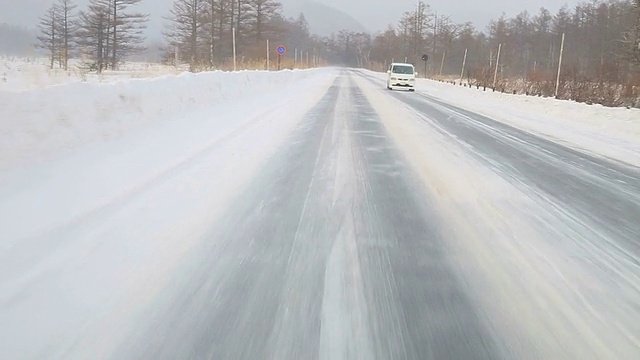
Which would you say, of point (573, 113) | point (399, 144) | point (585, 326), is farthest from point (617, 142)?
point (585, 326)

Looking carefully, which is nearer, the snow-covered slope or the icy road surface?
the icy road surface

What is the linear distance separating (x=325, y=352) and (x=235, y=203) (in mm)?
2636

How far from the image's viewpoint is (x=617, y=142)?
385 inches

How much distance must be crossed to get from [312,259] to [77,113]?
438cm

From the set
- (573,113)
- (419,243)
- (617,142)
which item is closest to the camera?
(419,243)

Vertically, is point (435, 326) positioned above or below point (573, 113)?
below

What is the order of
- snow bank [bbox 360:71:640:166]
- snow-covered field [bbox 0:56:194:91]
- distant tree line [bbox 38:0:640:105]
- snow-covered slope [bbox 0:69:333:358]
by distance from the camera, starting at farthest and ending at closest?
distant tree line [bbox 38:0:640:105], snow bank [bbox 360:71:640:166], snow-covered field [bbox 0:56:194:91], snow-covered slope [bbox 0:69:333:358]

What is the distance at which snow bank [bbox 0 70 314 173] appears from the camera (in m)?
4.95

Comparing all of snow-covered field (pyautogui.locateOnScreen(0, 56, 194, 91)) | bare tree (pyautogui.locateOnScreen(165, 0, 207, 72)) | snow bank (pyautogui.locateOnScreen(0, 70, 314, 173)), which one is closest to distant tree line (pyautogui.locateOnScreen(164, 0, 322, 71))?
bare tree (pyautogui.locateOnScreen(165, 0, 207, 72))

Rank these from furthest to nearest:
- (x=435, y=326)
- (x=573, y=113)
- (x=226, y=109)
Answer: (x=573, y=113), (x=226, y=109), (x=435, y=326)

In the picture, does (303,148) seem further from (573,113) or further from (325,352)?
(573,113)

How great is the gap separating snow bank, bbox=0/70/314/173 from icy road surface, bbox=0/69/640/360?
8.7 inches

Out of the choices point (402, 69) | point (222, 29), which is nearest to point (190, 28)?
point (222, 29)

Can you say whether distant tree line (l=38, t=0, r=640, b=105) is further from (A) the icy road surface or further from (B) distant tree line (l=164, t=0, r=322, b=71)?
(A) the icy road surface
